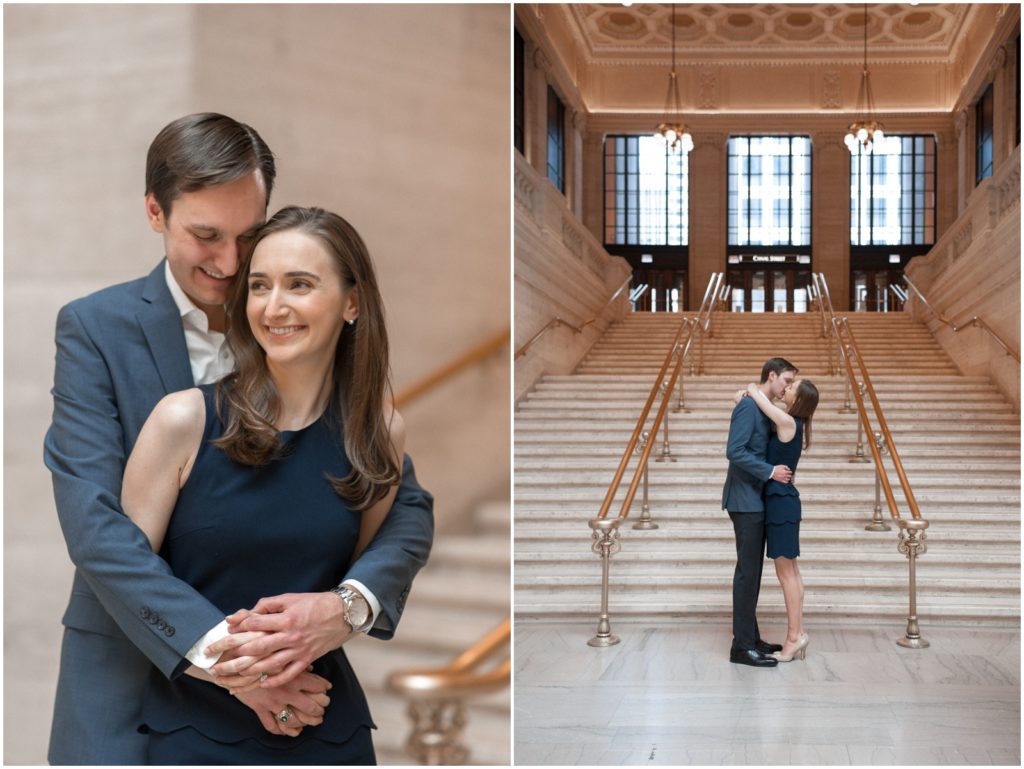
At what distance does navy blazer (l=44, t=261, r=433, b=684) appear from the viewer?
2.33 m

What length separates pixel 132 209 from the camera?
3.00 m

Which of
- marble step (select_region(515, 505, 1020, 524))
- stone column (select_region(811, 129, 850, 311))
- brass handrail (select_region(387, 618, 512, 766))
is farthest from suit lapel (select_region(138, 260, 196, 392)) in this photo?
stone column (select_region(811, 129, 850, 311))

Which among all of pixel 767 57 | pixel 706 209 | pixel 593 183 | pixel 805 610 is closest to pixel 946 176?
pixel 767 57

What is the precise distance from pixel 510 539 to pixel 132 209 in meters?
1.46

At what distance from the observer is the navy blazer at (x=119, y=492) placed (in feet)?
7.64

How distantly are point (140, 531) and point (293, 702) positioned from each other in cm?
53

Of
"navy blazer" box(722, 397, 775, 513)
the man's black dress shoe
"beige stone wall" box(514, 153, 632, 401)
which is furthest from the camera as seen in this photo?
"beige stone wall" box(514, 153, 632, 401)

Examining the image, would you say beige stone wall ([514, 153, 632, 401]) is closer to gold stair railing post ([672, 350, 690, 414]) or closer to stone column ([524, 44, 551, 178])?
stone column ([524, 44, 551, 178])

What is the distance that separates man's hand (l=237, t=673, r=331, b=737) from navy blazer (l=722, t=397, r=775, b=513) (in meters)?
3.97

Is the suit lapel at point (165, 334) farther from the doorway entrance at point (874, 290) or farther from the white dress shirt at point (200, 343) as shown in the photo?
the doorway entrance at point (874, 290)

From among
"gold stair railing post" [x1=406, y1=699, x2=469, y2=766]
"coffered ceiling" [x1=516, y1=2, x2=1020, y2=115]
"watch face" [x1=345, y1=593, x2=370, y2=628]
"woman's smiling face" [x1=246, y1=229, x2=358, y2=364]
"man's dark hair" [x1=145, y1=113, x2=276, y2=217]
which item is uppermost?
"coffered ceiling" [x1=516, y1=2, x2=1020, y2=115]

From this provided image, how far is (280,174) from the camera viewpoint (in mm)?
3029

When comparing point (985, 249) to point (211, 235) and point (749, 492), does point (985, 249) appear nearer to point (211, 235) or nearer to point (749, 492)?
point (749, 492)

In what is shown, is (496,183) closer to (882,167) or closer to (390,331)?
(390,331)
